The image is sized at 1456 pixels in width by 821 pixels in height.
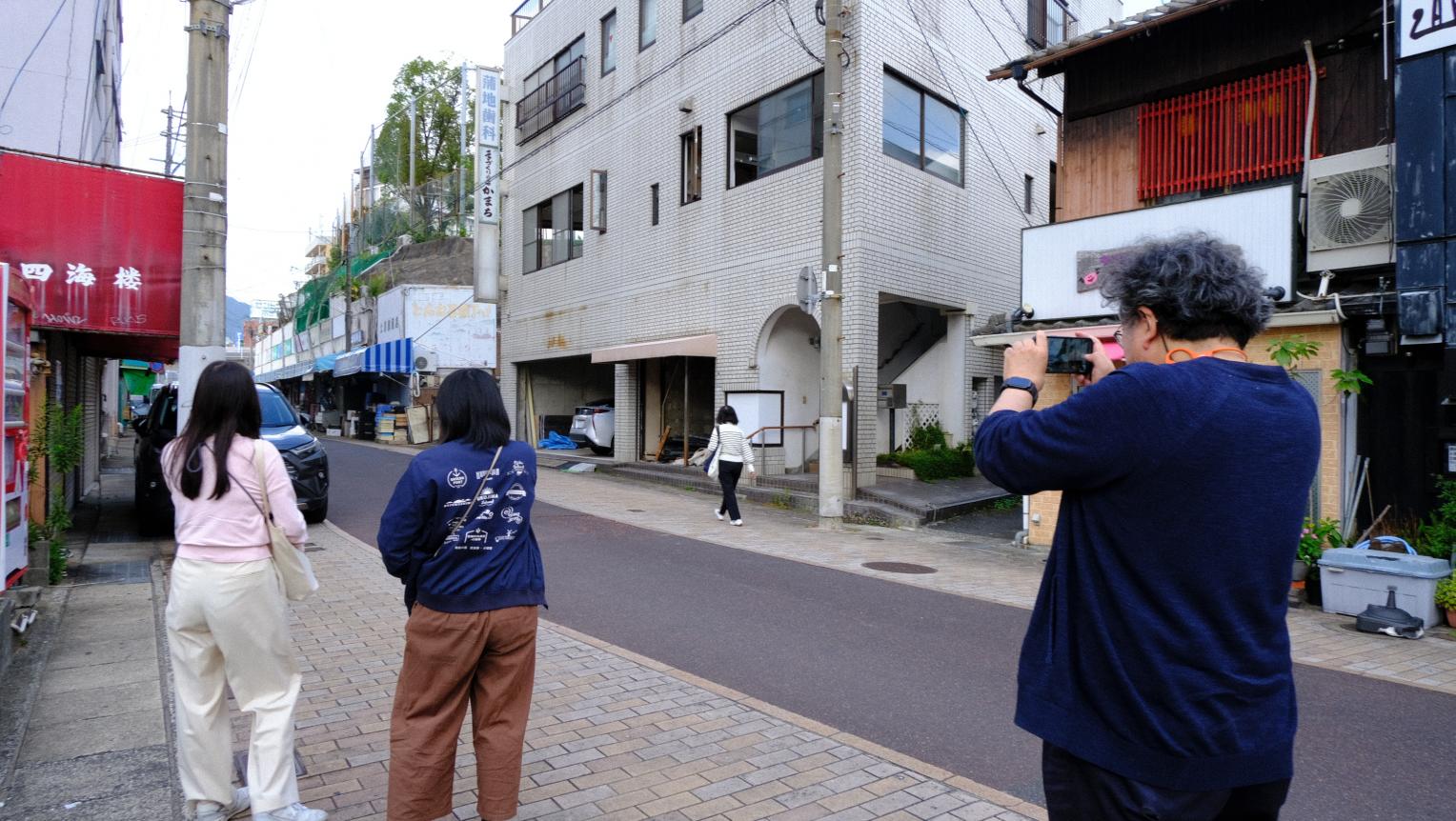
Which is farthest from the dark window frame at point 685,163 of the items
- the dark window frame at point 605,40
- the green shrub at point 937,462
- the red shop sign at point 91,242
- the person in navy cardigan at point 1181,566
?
the person in navy cardigan at point 1181,566

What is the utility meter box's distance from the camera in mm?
16562

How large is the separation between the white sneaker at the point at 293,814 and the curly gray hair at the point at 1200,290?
353cm

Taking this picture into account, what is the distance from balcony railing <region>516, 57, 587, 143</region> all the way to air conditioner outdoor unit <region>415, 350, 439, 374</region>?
30.8ft

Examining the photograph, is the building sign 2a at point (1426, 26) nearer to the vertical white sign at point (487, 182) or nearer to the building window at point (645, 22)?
the building window at point (645, 22)

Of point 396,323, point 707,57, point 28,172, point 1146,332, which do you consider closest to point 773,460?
point 707,57

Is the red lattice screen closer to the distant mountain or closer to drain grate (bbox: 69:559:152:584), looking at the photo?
drain grate (bbox: 69:559:152:584)

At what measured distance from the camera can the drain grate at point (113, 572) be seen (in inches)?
316

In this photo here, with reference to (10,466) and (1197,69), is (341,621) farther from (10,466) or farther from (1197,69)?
(1197,69)

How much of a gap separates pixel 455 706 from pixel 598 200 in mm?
19015

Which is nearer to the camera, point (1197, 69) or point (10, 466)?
point (10, 466)

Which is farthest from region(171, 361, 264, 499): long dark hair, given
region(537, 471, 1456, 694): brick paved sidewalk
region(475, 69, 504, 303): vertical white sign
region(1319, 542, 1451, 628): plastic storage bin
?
region(475, 69, 504, 303): vertical white sign

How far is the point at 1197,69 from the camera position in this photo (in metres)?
10.8

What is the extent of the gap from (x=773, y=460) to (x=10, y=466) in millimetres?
11715

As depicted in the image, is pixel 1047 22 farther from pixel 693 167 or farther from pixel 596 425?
pixel 596 425
